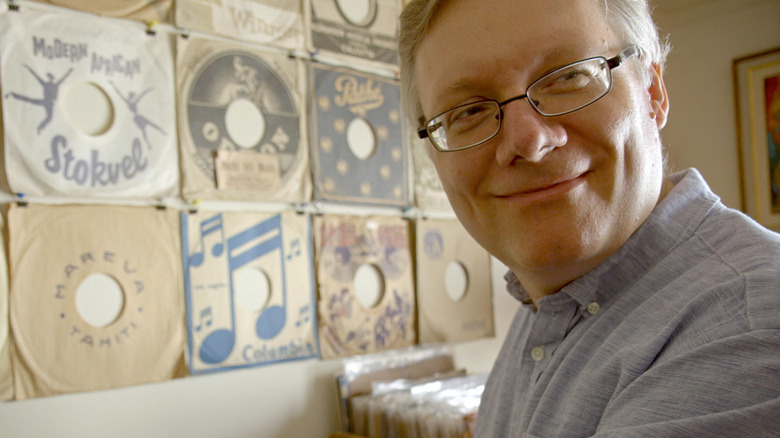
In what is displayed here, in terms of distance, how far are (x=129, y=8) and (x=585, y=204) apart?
1.11 m

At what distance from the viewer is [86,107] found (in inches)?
49.5

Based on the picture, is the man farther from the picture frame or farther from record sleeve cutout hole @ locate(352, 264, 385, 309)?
the picture frame

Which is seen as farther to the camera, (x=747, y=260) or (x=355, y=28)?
(x=355, y=28)

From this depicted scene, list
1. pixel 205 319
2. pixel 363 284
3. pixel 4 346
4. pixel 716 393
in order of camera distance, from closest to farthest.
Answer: pixel 716 393 < pixel 4 346 < pixel 205 319 < pixel 363 284

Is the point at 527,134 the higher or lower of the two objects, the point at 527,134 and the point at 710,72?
the lower

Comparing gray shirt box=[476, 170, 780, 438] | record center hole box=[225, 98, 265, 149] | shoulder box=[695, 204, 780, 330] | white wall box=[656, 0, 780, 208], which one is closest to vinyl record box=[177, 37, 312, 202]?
record center hole box=[225, 98, 265, 149]

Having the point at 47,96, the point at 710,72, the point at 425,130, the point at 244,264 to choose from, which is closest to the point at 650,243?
the point at 425,130

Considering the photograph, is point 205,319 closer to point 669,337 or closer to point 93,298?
point 93,298

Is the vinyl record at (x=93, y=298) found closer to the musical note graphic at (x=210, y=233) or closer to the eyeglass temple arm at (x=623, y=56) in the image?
the musical note graphic at (x=210, y=233)

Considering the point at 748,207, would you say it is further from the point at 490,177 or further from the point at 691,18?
the point at 490,177

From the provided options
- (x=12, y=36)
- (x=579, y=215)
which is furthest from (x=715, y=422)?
(x=12, y=36)

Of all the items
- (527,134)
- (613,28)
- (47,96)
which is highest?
(47,96)

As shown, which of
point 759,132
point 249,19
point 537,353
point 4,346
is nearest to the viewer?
point 537,353

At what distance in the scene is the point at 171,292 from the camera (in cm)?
132
